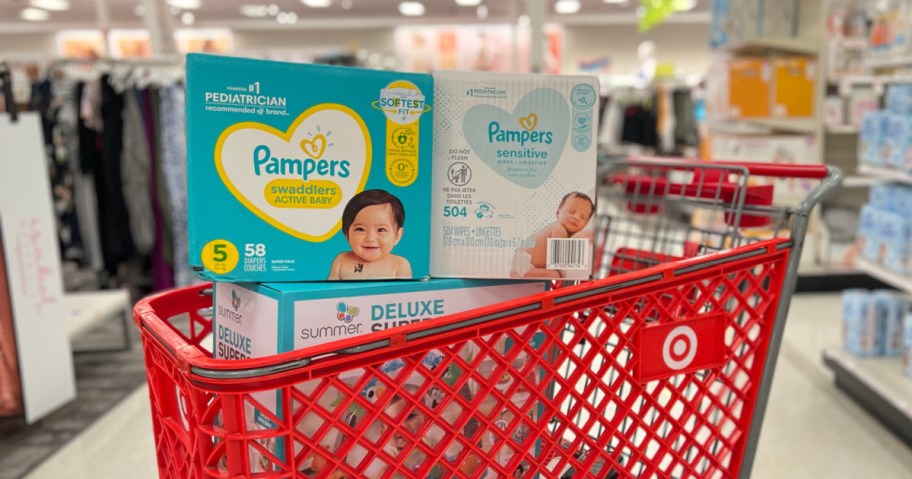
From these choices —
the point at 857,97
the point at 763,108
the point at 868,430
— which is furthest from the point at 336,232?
the point at 857,97

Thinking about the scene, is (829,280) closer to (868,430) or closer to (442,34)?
(868,430)

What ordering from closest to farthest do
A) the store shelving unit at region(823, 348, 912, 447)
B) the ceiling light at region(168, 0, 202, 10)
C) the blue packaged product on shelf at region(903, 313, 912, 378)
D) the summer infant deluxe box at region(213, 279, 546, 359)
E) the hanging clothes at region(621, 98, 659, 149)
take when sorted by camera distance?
the summer infant deluxe box at region(213, 279, 546, 359)
the store shelving unit at region(823, 348, 912, 447)
the blue packaged product on shelf at region(903, 313, 912, 378)
the hanging clothes at region(621, 98, 659, 149)
the ceiling light at region(168, 0, 202, 10)

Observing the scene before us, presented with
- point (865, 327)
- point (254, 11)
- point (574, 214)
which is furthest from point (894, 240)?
point (254, 11)

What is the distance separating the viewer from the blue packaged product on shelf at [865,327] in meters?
3.16

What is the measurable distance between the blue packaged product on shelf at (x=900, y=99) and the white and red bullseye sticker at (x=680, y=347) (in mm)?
2318

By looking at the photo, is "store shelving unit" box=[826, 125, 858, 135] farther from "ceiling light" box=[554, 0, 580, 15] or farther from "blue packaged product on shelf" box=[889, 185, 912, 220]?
"ceiling light" box=[554, 0, 580, 15]

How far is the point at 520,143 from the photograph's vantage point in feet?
3.65

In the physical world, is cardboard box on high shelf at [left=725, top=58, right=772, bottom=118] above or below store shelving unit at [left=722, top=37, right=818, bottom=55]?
below

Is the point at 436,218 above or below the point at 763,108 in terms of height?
below

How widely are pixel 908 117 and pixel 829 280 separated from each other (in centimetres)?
215

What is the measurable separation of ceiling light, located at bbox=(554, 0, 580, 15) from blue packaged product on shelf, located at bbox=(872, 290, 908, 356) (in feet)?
35.3

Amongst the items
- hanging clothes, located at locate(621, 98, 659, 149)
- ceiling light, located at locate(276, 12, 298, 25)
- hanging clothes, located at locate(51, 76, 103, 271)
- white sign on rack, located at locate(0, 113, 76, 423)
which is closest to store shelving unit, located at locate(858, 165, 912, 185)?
white sign on rack, located at locate(0, 113, 76, 423)

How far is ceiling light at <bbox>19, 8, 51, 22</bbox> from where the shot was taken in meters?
13.2

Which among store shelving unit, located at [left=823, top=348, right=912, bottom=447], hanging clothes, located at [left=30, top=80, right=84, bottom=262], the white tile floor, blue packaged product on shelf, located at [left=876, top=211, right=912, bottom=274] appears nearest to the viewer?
the white tile floor
